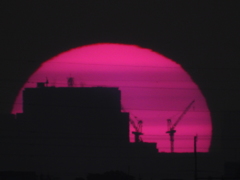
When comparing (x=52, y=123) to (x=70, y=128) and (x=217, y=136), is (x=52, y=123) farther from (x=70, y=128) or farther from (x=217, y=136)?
(x=217, y=136)

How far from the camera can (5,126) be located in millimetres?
151000

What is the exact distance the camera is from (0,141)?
509ft

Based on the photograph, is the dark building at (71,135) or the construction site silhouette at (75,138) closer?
the construction site silhouette at (75,138)

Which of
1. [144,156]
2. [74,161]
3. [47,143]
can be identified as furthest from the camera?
[47,143]

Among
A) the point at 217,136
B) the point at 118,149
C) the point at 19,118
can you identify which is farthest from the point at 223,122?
the point at 19,118

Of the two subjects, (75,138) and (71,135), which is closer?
(75,138)

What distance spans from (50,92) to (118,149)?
2506 cm

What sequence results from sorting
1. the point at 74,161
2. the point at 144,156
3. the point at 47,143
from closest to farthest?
the point at 144,156
the point at 74,161
the point at 47,143

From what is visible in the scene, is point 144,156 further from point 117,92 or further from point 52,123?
Answer: point 52,123

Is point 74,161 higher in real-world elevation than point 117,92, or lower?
lower

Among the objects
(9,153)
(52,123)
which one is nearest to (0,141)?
(9,153)

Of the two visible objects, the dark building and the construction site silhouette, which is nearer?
the construction site silhouette

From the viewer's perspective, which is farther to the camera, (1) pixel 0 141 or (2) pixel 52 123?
(2) pixel 52 123

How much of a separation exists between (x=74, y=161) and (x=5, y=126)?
19.4 metres
